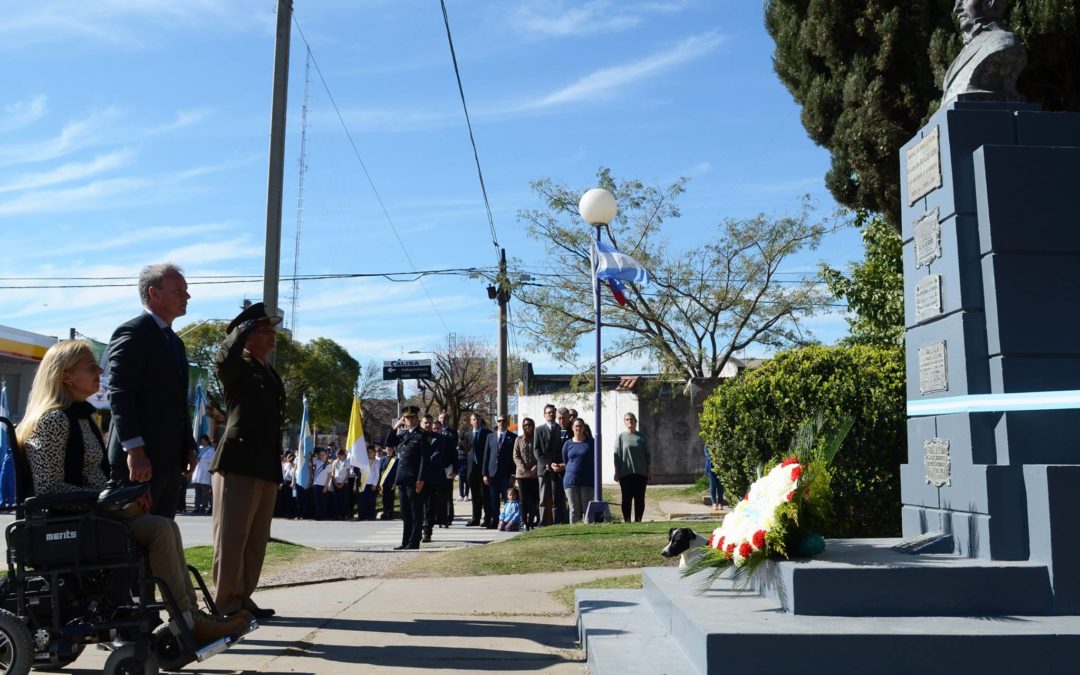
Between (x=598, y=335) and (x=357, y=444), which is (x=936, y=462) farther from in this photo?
(x=357, y=444)

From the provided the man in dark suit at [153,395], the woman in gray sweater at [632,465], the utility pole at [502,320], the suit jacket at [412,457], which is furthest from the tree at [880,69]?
the utility pole at [502,320]

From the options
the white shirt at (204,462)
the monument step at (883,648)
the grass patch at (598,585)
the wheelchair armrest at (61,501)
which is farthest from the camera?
the white shirt at (204,462)

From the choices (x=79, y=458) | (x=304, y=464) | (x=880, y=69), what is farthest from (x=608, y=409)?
(x=79, y=458)

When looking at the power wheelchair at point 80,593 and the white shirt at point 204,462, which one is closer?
the power wheelchair at point 80,593

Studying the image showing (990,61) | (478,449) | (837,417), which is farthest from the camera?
(478,449)

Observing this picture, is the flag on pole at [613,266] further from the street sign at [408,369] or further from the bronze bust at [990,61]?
the street sign at [408,369]

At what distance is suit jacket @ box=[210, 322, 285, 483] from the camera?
6.11 m

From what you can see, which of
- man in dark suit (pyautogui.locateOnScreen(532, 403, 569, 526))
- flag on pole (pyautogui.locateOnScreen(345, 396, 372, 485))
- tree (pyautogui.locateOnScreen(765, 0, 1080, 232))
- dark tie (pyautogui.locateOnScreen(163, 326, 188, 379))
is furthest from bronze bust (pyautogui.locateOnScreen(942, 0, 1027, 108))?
flag on pole (pyautogui.locateOnScreen(345, 396, 372, 485))

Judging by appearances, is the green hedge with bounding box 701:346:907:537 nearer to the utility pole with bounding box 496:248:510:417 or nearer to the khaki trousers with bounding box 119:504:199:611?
the khaki trousers with bounding box 119:504:199:611

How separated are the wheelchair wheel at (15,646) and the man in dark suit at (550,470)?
1189 centimetres

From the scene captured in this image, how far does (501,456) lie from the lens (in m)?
17.8

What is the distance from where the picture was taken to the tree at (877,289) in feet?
55.8

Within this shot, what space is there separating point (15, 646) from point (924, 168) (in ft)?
18.7

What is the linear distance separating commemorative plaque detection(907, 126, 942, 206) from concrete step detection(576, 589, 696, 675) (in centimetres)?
314
